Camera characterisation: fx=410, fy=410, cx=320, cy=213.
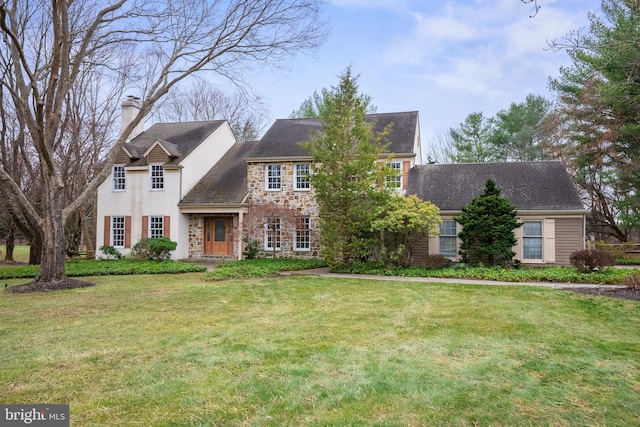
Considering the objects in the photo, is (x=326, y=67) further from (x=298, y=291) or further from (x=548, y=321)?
(x=548, y=321)

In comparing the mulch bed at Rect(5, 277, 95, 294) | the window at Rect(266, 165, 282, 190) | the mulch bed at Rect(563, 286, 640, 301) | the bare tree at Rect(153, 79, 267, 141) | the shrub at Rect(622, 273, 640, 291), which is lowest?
the mulch bed at Rect(5, 277, 95, 294)

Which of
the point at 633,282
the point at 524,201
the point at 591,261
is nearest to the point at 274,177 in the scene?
the point at 524,201

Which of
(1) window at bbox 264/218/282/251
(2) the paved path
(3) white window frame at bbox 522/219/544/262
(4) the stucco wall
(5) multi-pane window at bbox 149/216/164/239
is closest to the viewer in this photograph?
(2) the paved path

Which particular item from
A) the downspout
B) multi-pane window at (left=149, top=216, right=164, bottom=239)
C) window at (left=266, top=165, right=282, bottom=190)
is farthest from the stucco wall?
window at (left=266, top=165, right=282, bottom=190)

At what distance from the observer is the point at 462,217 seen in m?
14.4

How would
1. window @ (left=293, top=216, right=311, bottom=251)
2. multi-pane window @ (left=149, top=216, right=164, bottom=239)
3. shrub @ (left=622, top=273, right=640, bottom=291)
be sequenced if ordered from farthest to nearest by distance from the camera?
multi-pane window @ (left=149, top=216, right=164, bottom=239)
window @ (left=293, top=216, right=311, bottom=251)
shrub @ (left=622, top=273, right=640, bottom=291)

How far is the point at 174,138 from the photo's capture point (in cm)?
2114

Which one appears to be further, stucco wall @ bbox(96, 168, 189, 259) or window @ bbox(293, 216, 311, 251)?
stucco wall @ bbox(96, 168, 189, 259)

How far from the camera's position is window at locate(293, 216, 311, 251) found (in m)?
18.3

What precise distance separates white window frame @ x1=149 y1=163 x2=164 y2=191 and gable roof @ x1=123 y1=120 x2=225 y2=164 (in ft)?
2.19

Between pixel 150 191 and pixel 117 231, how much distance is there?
2643mm

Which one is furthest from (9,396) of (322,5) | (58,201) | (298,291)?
(322,5)

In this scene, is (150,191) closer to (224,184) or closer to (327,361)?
(224,184)

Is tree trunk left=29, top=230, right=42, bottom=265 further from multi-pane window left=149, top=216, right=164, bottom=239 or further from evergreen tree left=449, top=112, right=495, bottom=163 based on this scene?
evergreen tree left=449, top=112, right=495, bottom=163
